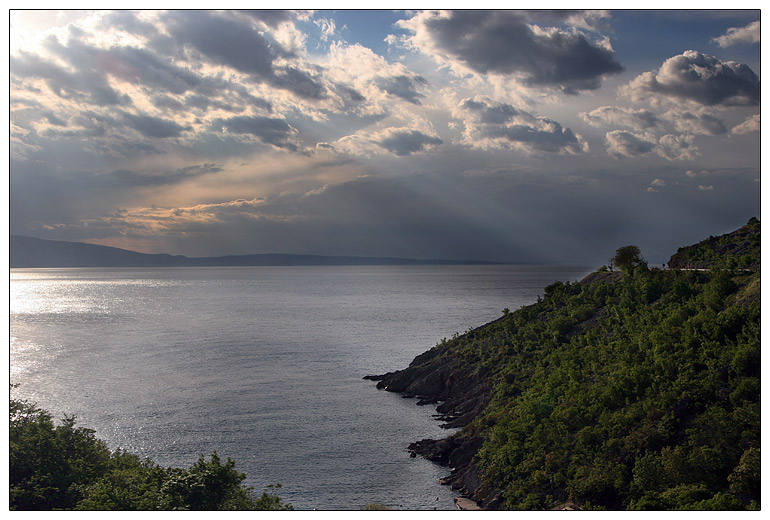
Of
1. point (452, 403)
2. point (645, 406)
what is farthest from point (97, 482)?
point (452, 403)

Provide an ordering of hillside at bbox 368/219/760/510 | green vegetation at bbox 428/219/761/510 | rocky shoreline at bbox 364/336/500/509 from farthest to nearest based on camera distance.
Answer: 1. rocky shoreline at bbox 364/336/500/509
2. hillside at bbox 368/219/760/510
3. green vegetation at bbox 428/219/761/510

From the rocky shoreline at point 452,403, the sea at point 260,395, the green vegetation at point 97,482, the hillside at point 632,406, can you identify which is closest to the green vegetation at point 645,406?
the hillside at point 632,406

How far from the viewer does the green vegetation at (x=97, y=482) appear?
28.4m

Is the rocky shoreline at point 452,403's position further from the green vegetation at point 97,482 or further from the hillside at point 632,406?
the green vegetation at point 97,482

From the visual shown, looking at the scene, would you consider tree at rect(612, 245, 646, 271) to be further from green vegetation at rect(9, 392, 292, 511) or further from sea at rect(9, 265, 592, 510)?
green vegetation at rect(9, 392, 292, 511)

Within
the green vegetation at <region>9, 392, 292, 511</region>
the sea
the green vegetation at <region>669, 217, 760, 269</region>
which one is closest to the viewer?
the green vegetation at <region>9, 392, 292, 511</region>

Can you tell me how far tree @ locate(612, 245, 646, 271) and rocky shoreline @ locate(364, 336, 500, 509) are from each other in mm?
21327

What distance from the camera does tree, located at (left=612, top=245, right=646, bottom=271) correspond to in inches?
2442

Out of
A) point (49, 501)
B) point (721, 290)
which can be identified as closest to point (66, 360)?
point (49, 501)

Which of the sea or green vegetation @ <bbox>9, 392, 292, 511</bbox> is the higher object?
green vegetation @ <bbox>9, 392, 292, 511</bbox>

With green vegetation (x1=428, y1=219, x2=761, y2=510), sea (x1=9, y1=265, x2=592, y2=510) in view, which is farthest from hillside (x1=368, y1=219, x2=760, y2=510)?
sea (x1=9, y1=265, x2=592, y2=510)

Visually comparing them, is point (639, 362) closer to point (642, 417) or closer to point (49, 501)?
point (642, 417)

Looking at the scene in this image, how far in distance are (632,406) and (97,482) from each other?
34.3 metres

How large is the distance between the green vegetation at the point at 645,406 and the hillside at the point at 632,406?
80 millimetres
